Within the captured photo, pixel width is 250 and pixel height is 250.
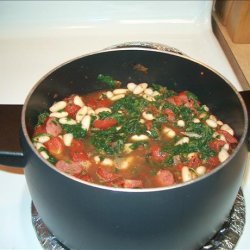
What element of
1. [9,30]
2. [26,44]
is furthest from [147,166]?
[9,30]

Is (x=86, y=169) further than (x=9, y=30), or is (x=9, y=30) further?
(x=9, y=30)

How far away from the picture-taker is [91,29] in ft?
5.73

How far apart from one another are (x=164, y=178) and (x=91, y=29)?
105 centimetres

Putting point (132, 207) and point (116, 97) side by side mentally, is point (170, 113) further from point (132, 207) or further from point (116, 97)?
point (132, 207)

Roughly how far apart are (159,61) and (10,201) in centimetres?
58

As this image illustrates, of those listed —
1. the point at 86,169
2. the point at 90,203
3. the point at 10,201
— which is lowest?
the point at 10,201

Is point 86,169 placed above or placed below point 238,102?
below

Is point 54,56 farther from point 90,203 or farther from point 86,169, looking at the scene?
point 90,203

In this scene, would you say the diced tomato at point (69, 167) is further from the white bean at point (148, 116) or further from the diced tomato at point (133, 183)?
the white bean at point (148, 116)

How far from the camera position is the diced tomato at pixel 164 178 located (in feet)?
2.93

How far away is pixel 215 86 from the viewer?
1.03 m

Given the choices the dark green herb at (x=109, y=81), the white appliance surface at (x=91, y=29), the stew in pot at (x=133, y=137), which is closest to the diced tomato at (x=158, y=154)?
the stew in pot at (x=133, y=137)

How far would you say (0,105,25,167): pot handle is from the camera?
0.80 m

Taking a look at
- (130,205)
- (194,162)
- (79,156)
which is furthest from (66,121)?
(130,205)
